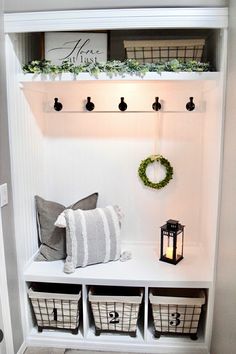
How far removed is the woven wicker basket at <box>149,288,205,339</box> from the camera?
6.63 ft

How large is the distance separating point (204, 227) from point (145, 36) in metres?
1.40

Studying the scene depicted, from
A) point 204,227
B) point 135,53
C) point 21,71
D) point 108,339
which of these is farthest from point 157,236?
point 21,71

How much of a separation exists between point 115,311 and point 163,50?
1.69 m

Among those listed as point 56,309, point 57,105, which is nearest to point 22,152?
point 57,105

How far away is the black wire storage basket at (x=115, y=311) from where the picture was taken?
204cm

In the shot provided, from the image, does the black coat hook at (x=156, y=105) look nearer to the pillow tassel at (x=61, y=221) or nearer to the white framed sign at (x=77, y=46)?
the white framed sign at (x=77, y=46)

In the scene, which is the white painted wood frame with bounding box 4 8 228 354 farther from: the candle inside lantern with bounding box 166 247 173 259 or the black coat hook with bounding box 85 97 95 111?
the black coat hook with bounding box 85 97 95 111

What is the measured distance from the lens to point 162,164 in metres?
2.36

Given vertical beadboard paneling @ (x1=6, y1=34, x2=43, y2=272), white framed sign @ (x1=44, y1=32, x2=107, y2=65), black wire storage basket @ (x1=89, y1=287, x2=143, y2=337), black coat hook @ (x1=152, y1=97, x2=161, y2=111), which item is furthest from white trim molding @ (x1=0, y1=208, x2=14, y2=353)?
black coat hook @ (x1=152, y1=97, x2=161, y2=111)

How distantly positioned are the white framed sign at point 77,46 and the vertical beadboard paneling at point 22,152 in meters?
0.22

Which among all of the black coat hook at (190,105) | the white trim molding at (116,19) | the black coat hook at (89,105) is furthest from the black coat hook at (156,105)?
the white trim molding at (116,19)

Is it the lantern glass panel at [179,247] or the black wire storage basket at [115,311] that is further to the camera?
the lantern glass panel at [179,247]

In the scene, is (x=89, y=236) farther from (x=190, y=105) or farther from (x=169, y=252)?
(x=190, y=105)

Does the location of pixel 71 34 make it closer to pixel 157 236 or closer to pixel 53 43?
pixel 53 43
